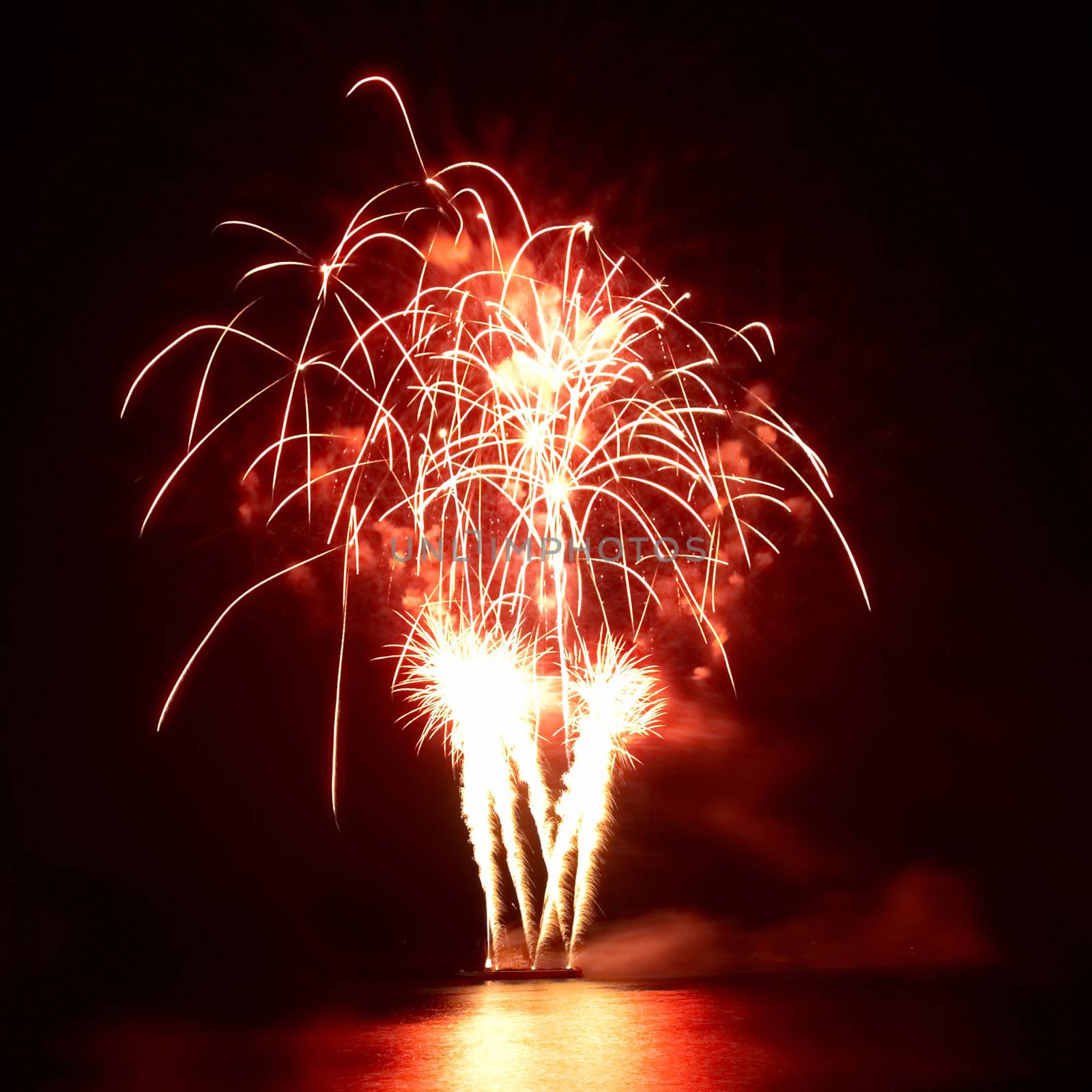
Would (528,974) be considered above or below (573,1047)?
above

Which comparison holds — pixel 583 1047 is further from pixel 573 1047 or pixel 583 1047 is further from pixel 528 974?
pixel 528 974

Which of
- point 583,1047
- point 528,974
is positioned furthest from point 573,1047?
point 528,974

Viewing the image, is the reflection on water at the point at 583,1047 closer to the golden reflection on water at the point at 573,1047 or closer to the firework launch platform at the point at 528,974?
the golden reflection on water at the point at 573,1047

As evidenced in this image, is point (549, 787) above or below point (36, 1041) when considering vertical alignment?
above

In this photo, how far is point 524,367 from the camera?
17.7m

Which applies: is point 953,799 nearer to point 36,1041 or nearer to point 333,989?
point 333,989

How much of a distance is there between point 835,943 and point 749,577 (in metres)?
8.29

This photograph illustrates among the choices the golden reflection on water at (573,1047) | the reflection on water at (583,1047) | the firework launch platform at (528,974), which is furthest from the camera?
the firework launch platform at (528,974)

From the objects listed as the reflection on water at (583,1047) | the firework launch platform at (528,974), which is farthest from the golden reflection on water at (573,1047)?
the firework launch platform at (528,974)

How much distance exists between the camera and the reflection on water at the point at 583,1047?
11.4 m

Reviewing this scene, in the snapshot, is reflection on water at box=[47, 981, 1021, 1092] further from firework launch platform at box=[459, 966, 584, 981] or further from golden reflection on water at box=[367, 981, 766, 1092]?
firework launch platform at box=[459, 966, 584, 981]

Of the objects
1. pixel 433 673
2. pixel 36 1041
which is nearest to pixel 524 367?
pixel 433 673

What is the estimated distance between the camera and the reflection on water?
37.5ft

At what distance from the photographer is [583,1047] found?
44.0ft
